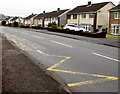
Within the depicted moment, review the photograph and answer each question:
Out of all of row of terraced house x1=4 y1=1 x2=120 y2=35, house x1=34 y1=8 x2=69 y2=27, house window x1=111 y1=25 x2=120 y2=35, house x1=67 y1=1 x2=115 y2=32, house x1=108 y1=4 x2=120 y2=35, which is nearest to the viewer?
house x1=108 y1=4 x2=120 y2=35

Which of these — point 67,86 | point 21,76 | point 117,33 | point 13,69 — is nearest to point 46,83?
point 67,86

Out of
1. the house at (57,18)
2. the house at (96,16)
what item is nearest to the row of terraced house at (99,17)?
the house at (96,16)

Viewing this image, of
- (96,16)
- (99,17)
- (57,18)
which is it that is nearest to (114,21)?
(99,17)

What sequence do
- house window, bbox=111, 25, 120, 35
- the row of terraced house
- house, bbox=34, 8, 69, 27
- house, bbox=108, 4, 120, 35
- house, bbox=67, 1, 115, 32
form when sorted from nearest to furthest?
house, bbox=108, 4, 120, 35 < house window, bbox=111, 25, 120, 35 < the row of terraced house < house, bbox=67, 1, 115, 32 < house, bbox=34, 8, 69, 27

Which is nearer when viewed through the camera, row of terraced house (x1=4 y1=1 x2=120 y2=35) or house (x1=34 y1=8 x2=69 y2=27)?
row of terraced house (x1=4 y1=1 x2=120 y2=35)

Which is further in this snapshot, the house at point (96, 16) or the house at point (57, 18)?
the house at point (57, 18)

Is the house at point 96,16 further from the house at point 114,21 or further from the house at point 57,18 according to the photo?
the house at point 57,18

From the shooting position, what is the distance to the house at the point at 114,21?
34.7 meters

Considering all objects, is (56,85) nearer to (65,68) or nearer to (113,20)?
(65,68)

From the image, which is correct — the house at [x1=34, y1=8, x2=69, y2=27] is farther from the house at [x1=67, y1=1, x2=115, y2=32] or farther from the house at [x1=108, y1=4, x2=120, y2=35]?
the house at [x1=108, y1=4, x2=120, y2=35]

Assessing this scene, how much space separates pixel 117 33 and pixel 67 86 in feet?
107

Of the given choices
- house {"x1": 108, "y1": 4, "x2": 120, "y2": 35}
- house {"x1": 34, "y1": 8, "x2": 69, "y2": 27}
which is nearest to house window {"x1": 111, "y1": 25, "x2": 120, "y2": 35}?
house {"x1": 108, "y1": 4, "x2": 120, "y2": 35}

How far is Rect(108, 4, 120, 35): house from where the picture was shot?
114 ft

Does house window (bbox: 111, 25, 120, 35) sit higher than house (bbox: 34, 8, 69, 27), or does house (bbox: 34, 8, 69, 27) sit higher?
house (bbox: 34, 8, 69, 27)
